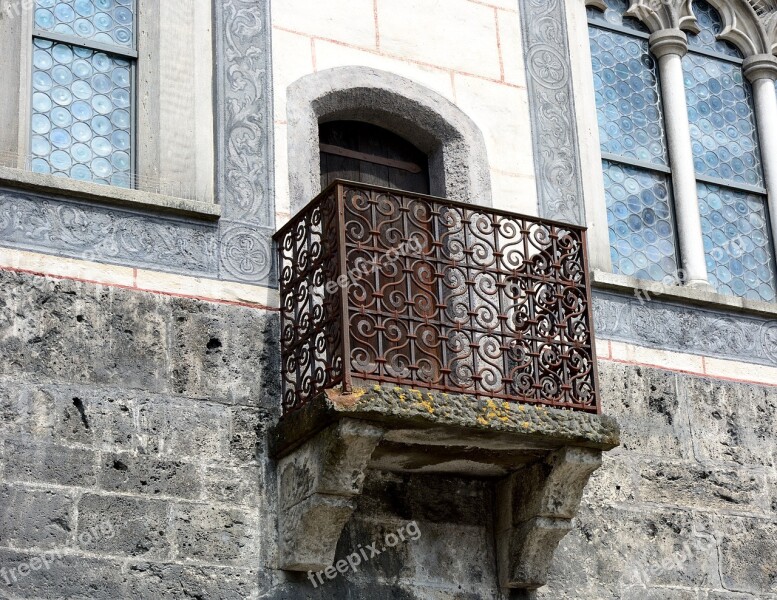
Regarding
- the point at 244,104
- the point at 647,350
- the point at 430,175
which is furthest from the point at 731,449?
the point at 244,104

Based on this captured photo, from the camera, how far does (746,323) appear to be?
10.6m

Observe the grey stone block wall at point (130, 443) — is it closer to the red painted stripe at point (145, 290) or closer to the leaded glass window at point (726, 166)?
the red painted stripe at point (145, 290)

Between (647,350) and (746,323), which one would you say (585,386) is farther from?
(746,323)

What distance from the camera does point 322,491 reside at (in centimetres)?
852

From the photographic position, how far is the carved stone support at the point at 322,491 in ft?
27.8

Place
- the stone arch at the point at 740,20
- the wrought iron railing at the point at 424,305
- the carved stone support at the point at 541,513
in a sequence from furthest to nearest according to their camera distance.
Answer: the stone arch at the point at 740,20 → the carved stone support at the point at 541,513 → the wrought iron railing at the point at 424,305

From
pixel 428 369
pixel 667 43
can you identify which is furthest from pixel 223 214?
pixel 667 43

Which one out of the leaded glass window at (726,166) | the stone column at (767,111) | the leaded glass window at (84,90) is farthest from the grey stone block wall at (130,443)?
the stone column at (767,111)

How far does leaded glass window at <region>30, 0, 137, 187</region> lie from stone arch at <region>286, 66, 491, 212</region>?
91 cm

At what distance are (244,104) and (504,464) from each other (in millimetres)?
2354

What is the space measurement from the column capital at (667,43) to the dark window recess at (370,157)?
6.15ft

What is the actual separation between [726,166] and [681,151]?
46 cm

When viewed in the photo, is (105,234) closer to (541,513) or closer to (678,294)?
(541,513)

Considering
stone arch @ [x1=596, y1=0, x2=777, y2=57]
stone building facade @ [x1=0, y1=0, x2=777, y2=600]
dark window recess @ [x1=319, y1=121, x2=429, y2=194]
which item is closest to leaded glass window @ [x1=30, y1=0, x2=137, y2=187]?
stone building facade @ [x1=0, y1=0, x2=777, y2=600]
